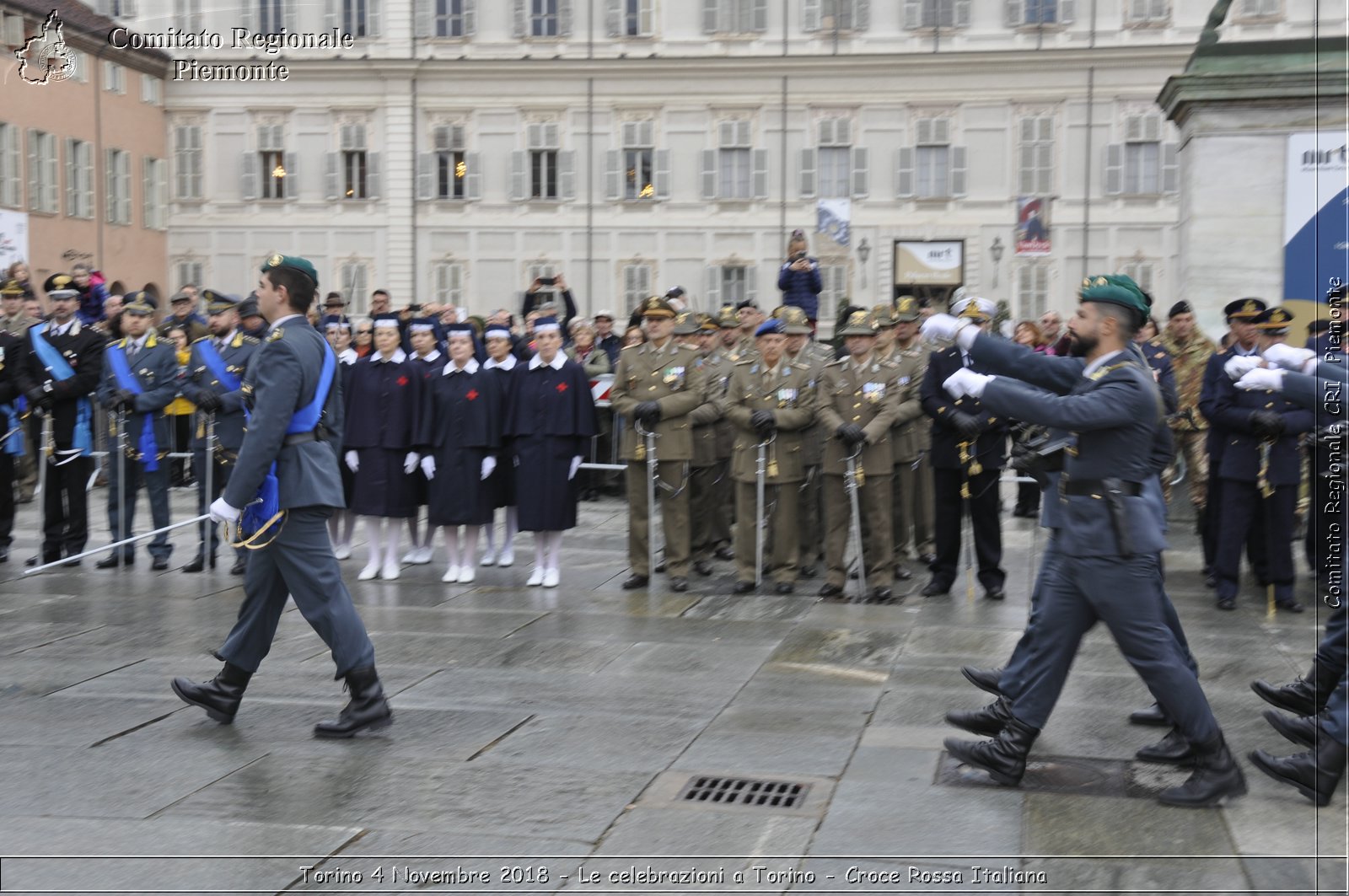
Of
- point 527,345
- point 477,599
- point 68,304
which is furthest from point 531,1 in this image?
point 477,599

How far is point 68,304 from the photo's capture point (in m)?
12.5

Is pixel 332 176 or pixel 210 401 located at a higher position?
pixel 332 176

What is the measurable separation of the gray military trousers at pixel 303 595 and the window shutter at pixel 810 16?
111 feet

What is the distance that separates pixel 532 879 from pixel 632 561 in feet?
21.6

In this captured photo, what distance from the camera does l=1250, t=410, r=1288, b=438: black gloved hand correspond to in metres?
10.1

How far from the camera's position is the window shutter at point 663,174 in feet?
129

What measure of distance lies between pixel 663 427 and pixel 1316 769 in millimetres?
6453

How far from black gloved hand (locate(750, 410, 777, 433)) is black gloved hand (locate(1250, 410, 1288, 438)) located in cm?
339

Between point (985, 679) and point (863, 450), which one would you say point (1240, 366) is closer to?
point (985, 679)

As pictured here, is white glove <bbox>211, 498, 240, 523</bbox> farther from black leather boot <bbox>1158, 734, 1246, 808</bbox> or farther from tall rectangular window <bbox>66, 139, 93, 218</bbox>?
tall rectangular window <bbox>66, 139, 93, 218</bbox>

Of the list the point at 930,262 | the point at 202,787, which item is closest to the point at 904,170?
the point at 930,262

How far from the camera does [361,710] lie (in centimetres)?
685

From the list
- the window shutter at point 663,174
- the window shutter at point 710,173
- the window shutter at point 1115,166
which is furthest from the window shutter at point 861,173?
the window shutter at point 1115,166

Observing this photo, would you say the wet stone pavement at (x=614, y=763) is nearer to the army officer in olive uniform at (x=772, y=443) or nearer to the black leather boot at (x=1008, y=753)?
the black leather boot at (x=1008, y=753)
